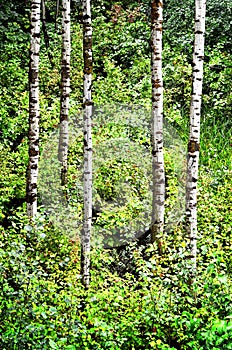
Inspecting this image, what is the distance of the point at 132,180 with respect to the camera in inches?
343

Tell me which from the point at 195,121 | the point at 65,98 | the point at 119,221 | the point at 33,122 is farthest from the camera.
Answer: the point at 65,98

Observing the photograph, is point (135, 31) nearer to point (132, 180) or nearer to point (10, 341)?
point (132, 180)

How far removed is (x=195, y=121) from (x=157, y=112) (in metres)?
0.67

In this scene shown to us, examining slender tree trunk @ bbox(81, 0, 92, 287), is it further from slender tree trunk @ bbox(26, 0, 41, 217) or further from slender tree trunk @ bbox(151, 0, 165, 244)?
slender tree trunk @ bbox(26, 0, 41, 217)

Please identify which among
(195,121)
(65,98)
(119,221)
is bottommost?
(119,221)

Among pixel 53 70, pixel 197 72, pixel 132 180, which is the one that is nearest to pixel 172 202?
pixel 132 180

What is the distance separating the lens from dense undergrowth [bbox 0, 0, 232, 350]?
4.72m

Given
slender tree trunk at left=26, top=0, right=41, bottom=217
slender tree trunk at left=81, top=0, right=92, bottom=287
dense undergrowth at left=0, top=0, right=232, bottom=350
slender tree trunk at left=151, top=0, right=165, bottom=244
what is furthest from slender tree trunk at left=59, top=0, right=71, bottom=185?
slender tree trunk at left=81, top=0, right=92, bottom=287

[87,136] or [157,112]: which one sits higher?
[157,112]

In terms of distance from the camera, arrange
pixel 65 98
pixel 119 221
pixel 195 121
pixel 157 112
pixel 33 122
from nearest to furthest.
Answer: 1. pixel 195 121
2. pixel 157 112
3. pixel 33 122
4. pixel 119 221
5. pixel 65 98

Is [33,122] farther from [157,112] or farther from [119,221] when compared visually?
[119,221]

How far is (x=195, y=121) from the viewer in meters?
6.07

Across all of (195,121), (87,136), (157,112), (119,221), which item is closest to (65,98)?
(119,221)

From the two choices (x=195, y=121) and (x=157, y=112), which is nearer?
(x=195, y=121)
